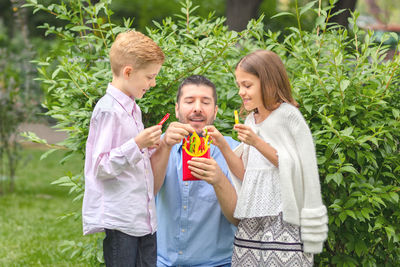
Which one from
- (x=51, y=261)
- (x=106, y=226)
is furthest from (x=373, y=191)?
(x=51, y=261)

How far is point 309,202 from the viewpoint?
2.30 m

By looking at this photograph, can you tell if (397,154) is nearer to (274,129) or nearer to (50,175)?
(274,129)

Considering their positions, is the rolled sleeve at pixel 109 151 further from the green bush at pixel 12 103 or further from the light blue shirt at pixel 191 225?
the green bush at pixel 12 103

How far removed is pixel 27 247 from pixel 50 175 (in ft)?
14.8

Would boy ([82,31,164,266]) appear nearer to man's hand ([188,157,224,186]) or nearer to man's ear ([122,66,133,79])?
man's ear ([122,66,133,79])

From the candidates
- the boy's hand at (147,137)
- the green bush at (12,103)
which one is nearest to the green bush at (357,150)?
the boy's hand at (147,137)

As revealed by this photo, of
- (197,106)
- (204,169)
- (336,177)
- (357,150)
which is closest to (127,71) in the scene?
(197,106)

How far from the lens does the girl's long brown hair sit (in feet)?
7.76

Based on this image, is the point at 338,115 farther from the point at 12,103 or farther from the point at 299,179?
the point at 12,103

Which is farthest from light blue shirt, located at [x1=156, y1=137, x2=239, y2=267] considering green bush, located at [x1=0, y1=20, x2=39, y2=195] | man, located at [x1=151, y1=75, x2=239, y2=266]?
green bush, located at [x1=0, y1=20, x2=39, y2=195]

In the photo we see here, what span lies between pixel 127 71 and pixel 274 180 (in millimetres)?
801

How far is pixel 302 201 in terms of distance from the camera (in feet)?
7.67

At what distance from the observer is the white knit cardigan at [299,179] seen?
229cm

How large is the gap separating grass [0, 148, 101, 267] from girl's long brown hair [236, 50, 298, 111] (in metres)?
1.43
